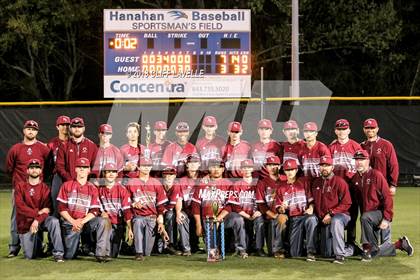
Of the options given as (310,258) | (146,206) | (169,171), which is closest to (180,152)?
(169,171)

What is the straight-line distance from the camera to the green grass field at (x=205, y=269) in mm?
7344

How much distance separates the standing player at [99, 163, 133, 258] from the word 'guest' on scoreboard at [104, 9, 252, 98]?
23.5ft

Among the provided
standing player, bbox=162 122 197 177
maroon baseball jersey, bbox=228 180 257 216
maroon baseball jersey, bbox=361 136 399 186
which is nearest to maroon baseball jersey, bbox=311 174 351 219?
maroon baseball jersey, bbox=361 136 399 186

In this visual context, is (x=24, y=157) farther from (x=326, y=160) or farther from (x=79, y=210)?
(x=326, y=160)

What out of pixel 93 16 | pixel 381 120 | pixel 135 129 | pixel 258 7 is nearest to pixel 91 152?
pixel 135 129

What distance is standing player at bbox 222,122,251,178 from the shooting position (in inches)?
348

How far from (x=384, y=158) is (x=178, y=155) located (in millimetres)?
2415

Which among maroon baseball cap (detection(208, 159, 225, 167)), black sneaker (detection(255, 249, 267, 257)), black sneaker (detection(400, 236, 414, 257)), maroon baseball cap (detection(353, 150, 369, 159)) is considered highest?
maroon baseball cap (detection(353, 150, 369, 159))

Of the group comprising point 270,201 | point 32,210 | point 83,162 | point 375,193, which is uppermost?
point 83,162

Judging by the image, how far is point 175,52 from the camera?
15.4 m

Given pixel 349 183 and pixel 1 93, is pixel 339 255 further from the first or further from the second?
pixel 1 93

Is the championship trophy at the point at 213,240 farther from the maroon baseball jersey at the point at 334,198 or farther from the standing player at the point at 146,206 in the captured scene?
the maroon baseball jersey at the point at 334,198

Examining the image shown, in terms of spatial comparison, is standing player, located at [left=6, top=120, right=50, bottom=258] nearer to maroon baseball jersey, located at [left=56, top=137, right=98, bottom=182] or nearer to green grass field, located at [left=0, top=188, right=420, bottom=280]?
maroon baseball jersey, located at [left=56, top=137, right=98, bottom=182]

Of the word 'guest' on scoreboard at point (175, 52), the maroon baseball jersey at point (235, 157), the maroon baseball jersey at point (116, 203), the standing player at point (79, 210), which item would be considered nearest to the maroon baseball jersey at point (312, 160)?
the maroon baseball jersey at point (235, 157)
